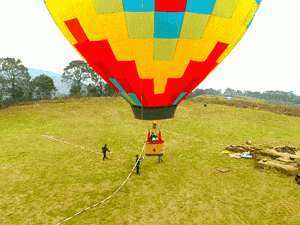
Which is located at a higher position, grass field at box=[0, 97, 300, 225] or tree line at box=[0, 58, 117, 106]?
tree line at box=[0, 58, 117, 106]

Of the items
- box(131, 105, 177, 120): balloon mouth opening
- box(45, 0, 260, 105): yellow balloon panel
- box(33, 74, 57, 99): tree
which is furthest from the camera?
box(33, 74, 57, 99): tree

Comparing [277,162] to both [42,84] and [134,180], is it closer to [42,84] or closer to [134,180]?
[134,180]

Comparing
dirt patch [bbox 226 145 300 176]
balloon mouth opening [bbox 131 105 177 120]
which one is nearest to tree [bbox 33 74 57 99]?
balloon mouth opening [bbox 131 105 177 120]

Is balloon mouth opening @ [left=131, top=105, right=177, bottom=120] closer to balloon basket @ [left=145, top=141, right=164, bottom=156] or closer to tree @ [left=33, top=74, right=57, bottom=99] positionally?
balloon basket @ [left=145, top=141, right=164, bottom=156]

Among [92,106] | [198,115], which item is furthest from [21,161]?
[198,115]

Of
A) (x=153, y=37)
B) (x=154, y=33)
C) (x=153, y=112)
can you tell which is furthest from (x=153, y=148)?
(x=154, y=33)

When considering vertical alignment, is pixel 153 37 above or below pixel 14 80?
below

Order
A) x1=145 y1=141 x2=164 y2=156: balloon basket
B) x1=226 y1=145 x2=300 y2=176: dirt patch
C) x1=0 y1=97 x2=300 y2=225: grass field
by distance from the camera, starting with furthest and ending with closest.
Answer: x1=145 y1=141 x2=164 y2=156: balloon basket
x1=226 y1=145 x2=300 y2=176: dirt patch
x1=0 y1=97 x2=300 y2=225: grass field
